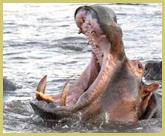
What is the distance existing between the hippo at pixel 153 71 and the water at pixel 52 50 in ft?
3.24

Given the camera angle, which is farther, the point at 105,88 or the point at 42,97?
the point at 105,88

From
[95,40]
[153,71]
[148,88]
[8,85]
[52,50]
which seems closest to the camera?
[95,40]

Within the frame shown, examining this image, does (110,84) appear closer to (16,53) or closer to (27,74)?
(27,74)

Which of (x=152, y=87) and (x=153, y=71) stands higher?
(x=153, y=71)

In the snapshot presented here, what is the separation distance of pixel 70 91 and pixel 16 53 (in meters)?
5.85

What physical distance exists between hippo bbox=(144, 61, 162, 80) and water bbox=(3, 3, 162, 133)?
988mm

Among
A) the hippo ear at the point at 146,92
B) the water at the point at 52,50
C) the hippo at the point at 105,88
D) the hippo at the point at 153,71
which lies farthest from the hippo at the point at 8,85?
the hippo ear at the point at 146,92

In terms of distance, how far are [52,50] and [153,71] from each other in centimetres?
321

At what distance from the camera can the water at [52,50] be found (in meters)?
6.97

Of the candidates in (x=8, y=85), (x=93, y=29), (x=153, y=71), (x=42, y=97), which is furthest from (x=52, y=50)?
(x=42, y=97)

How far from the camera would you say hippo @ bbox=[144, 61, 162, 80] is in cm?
1077

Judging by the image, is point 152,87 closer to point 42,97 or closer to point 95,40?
point 95,40

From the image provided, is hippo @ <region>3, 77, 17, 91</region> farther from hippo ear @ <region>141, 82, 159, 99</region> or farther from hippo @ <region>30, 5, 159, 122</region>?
hippo ear @ <region>141, 82, 159, 99</region>

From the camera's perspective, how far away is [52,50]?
13352mm
